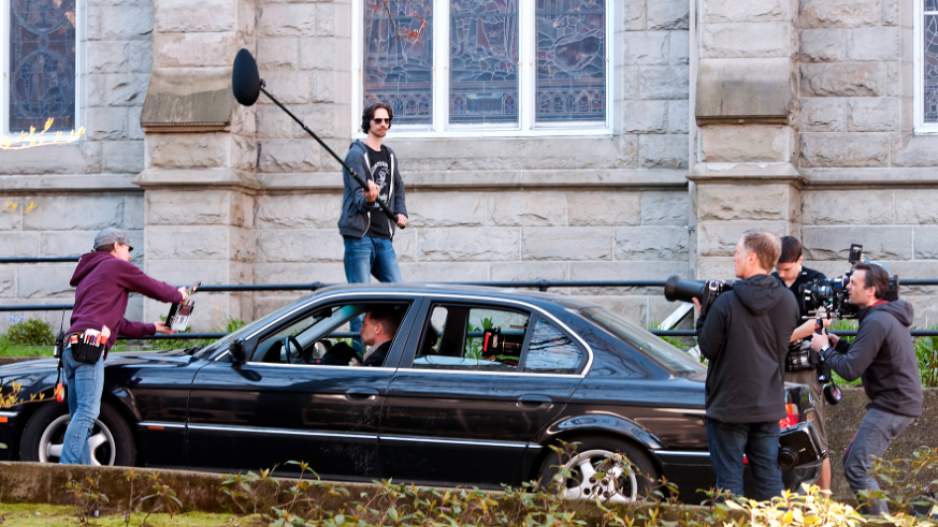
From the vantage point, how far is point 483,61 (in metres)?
11.8

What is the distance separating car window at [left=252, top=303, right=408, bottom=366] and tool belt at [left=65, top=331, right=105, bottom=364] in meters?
0.90

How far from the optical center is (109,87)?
38.7 ft

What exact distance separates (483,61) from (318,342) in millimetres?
6387

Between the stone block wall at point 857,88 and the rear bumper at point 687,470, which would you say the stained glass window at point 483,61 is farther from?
the rear bumper at point 687,470

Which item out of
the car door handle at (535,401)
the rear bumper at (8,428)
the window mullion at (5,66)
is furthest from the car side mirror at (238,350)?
the window mullion at (5,66)

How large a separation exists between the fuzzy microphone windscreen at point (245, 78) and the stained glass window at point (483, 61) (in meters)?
4.51

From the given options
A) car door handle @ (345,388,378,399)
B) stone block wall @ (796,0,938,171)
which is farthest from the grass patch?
stone block wall @ (796,0,938,171)

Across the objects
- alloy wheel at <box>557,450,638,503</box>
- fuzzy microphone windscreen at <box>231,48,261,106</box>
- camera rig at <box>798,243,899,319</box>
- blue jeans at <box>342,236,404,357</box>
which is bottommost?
alloy wheel at <box>557,450,638,503</box>

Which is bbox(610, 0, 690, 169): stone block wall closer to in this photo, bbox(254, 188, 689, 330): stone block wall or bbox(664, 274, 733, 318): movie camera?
bbox(254, 188, 689, 330): stone block wall

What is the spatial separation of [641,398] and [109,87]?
8586 millimetres

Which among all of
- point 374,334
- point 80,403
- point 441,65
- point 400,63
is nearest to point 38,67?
point 400,63

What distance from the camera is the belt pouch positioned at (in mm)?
5836

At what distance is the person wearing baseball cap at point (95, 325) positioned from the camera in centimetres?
573

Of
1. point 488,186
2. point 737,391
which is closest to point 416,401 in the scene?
point 737,391
